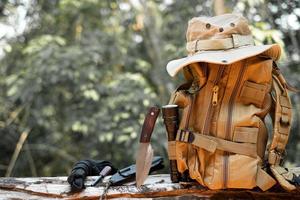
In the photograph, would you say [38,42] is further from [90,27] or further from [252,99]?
[252,99]

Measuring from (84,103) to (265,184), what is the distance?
338 centimetres

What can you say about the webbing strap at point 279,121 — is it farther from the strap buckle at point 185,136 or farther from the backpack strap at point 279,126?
the strap buckle at point 185,136

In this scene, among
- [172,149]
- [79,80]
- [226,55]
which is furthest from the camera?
[79,80]

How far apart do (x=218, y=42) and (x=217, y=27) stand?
6 cm

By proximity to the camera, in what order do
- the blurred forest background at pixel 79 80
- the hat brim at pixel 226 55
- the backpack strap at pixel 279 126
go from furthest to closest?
the blurred forest background at pixel 79 80 → the backpack strap at pixel 279 126 → the hat brim at pixel 226 55

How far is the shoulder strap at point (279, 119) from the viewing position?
4.60 ft

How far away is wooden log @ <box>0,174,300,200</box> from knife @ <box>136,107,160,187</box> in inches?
1.8

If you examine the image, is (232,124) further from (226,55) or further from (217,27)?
(217,27)

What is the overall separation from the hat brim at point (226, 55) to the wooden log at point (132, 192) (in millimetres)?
424

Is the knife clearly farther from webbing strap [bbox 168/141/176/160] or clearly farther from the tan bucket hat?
the tan bucket hat

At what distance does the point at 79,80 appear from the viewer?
4.36 m

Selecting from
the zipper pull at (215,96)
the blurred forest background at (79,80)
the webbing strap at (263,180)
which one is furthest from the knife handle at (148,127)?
the blurred forest background at (79,80)

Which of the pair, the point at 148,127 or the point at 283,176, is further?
the point at 148,127

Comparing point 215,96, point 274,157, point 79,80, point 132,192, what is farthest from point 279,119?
point 79,80
